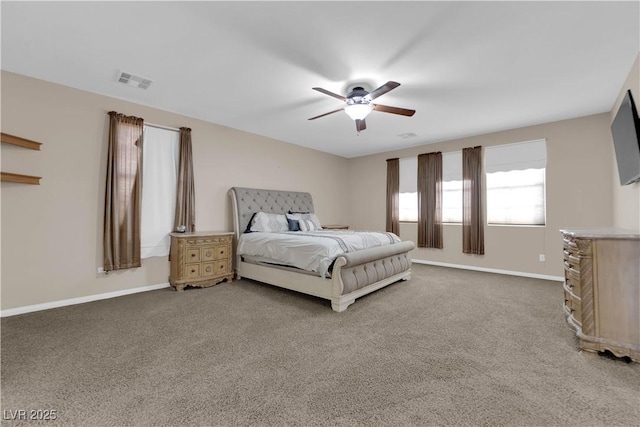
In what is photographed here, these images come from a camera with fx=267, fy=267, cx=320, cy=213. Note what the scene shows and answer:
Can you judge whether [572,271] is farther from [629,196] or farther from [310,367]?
[310,367]

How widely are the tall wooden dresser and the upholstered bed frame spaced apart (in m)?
1.99

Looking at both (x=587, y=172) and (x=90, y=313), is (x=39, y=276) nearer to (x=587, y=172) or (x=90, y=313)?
(x=90, y=313)

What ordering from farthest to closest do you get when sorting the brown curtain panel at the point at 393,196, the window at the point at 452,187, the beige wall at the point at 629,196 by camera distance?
1. the brown curtain panel at the point at 393,196
2. the window at the point at 452,187
3. the beige wall at the point at 629,196

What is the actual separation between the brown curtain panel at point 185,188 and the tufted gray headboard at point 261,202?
0.74m

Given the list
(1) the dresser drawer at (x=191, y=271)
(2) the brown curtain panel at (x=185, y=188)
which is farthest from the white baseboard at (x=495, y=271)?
(2) the brown curtain panel at (x=185, y=188)

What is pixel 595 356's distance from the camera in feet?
6.88

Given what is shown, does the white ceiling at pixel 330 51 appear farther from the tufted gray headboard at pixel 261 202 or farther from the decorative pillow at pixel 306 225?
the decorative pillow at pixel 306 225

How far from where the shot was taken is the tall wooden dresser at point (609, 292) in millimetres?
2031

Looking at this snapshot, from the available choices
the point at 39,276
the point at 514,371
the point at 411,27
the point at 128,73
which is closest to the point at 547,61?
the point at 411,27

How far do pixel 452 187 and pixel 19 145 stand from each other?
6828 millimetres

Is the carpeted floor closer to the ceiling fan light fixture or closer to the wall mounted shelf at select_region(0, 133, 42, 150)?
the wall mounted shelf at select_region(0, 133, 42, 150)

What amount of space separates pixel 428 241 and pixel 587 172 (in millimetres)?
2822

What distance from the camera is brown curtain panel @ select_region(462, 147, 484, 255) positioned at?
5.28 m

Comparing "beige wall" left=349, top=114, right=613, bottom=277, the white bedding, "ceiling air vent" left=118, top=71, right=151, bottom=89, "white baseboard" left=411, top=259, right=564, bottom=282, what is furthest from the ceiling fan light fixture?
"white baseboard" left=411, top=259, right=564, bottom=282
